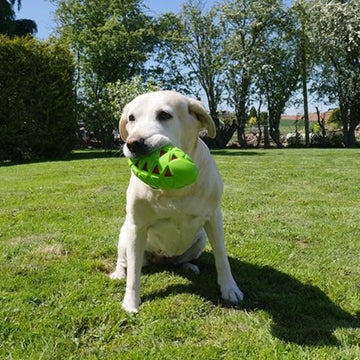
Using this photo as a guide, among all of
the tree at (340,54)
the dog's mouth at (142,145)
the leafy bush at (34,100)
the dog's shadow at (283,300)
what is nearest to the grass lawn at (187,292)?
the dog's shadow at (283,300)

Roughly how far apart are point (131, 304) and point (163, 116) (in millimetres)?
1291

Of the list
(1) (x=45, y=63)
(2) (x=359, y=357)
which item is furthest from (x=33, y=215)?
(1) (x=45, y=63)

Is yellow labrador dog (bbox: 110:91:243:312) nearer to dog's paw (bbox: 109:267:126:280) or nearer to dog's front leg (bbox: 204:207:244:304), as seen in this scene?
dog's front leg (bbox: 204:207:244:304)

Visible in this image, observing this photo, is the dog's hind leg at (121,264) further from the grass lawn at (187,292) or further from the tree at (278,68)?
the tree at (278,68)

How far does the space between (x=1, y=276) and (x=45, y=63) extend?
1556 centimetres

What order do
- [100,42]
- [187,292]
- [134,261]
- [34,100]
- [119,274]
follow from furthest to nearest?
[100,42]
[34,100]
[119,274]
[187,292]
[134,261]

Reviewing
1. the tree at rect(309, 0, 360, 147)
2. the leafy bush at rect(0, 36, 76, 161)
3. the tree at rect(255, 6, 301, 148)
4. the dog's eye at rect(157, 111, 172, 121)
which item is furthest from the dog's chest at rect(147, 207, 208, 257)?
the tree at rect(255, 6, 301, 148)

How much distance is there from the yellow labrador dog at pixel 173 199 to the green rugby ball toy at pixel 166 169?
0.13m

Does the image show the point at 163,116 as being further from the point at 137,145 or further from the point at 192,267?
the point at 192,267

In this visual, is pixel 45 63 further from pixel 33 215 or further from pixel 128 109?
pixel 128 109

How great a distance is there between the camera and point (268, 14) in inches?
984

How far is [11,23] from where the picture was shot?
24.4 metres

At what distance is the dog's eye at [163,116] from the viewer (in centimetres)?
254

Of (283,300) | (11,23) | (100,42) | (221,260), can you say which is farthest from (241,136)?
(283,300)
